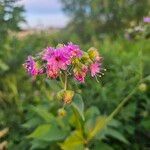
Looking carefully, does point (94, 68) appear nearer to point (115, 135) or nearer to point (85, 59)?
point (85, 59)

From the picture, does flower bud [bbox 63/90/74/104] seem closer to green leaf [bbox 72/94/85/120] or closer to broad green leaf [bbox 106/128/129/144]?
green leaf [bbox 72/94/85/120]

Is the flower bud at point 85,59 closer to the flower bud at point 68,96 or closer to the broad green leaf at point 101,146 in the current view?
the flower bud at point 68,96

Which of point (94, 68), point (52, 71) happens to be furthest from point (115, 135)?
point (52, 71)

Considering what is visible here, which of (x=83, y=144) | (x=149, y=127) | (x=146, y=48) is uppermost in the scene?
(x=146, y=48)

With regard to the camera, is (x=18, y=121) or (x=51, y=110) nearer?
(x=51, y=110)

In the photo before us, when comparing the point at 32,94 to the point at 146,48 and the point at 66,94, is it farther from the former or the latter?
the point at 66,94

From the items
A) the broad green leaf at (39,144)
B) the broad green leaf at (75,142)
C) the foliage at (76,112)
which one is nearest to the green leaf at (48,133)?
the foliage at (76,112)

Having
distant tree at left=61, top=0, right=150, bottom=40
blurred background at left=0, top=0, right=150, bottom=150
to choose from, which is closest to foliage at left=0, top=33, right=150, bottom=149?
blurred background at left=0, top=0, right=150, bottom=150

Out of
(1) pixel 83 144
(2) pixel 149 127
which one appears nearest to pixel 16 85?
(2) pixel 149 127
